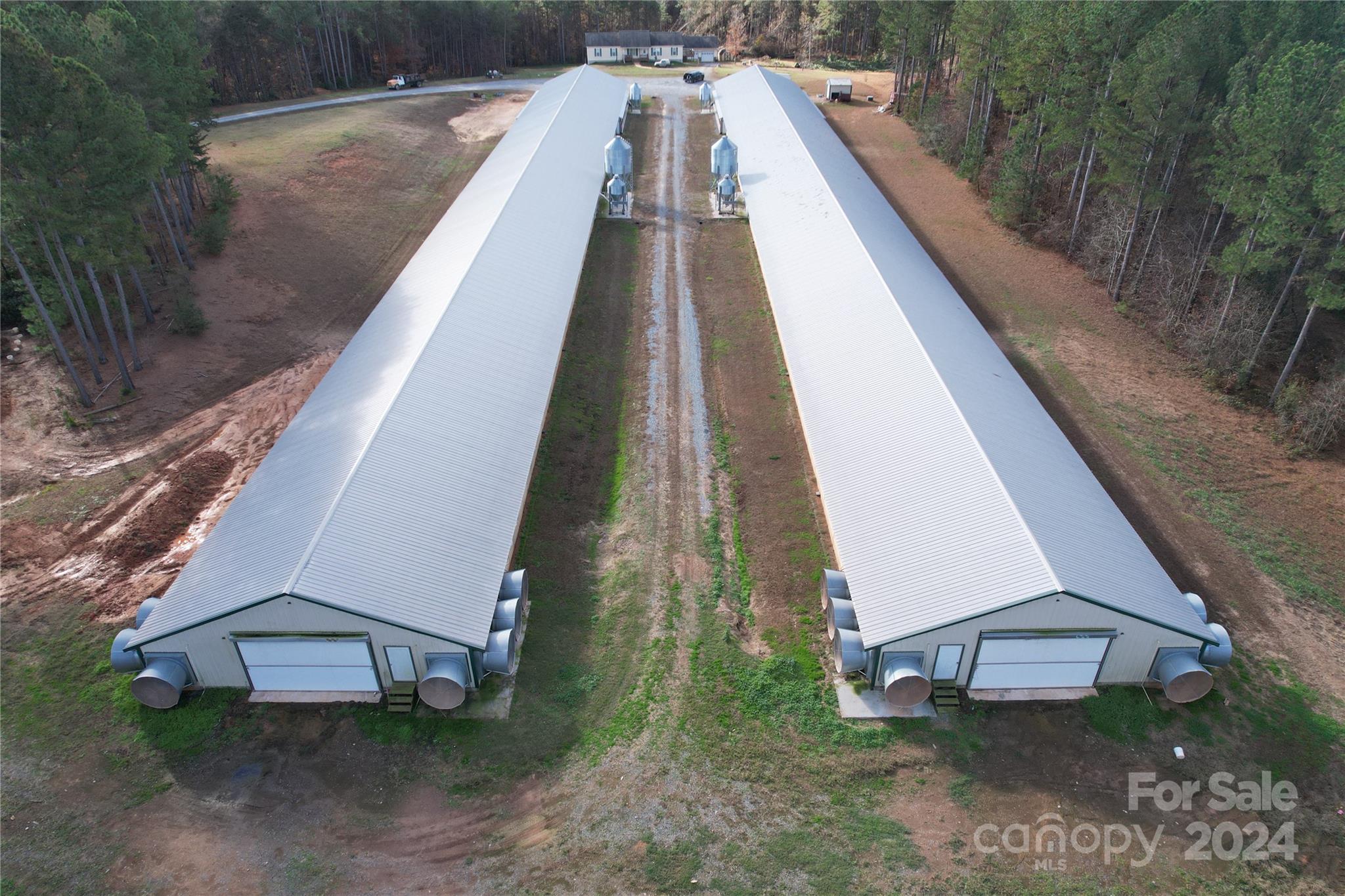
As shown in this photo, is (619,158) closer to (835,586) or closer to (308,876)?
(835,586)

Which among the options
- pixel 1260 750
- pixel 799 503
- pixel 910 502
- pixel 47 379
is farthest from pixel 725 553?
pixel 47 379

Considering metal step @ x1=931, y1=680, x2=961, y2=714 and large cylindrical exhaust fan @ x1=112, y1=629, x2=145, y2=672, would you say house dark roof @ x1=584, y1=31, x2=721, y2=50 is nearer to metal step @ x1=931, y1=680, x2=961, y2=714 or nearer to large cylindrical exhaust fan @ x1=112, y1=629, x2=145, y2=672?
large cylindrical exhaust fan @ x1=112, y1=629, x2=145, y2=672

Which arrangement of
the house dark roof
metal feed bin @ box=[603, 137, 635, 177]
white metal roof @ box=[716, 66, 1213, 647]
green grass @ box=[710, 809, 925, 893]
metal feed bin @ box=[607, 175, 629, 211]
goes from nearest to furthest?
green grass @ box=[710, 809, 925, 893] < white metal roof @ box=[716, 66, 1213, 647] < metal feed bin @ box=[607, 175, 629, 211] < metal feed bin @ box=[603, 137, 635, 177] < the house dark roof

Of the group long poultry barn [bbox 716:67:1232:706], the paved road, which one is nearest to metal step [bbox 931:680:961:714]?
long poultry barn [bbox 716:67:1232:706]

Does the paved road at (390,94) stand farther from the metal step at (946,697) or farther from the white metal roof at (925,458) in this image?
the metal step at (946,697)

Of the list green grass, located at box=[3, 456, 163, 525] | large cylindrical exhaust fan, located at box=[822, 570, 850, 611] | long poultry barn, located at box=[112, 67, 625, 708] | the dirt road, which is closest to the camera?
long poultry barn, located at box=[112, 67, 625, 708]

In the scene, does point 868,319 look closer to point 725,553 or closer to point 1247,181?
point 725,553
